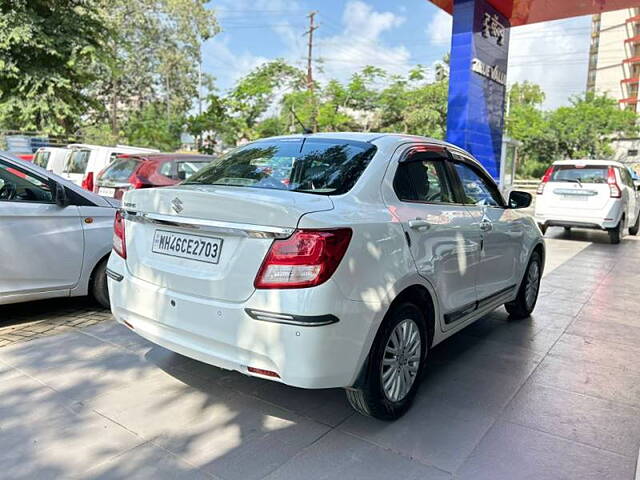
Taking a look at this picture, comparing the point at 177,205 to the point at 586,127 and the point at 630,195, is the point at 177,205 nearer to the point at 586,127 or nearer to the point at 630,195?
the point at 630,195

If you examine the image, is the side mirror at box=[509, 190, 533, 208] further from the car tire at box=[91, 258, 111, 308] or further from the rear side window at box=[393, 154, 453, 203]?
the car tire at box=[91, 258, 111, 308]

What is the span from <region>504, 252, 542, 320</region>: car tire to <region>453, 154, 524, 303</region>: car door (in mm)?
381

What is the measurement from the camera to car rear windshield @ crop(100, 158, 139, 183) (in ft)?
29.2

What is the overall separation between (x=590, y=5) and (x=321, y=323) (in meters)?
9.71

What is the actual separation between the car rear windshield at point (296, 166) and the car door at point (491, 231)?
1049mm

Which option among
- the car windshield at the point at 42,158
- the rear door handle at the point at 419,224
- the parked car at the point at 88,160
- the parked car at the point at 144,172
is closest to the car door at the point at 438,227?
the rear door handle at the point at 419,224

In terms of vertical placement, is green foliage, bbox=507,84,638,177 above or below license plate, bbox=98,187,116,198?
above

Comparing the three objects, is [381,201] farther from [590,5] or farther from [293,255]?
[590,5]

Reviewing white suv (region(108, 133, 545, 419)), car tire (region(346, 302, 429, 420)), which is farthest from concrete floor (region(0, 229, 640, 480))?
white suv (region(108, 133, 545, 419))

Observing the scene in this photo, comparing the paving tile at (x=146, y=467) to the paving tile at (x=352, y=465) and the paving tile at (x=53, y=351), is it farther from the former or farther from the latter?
the paving tile at (x=53, y=351)

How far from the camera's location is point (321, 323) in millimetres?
2438

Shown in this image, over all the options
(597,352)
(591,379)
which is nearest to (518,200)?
(597,352)

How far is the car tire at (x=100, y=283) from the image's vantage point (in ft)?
15.9

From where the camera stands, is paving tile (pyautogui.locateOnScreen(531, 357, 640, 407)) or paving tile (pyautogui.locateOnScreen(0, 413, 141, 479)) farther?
paving tile (pyautogui.locateOnScreen(531, 357, 640, 407))
